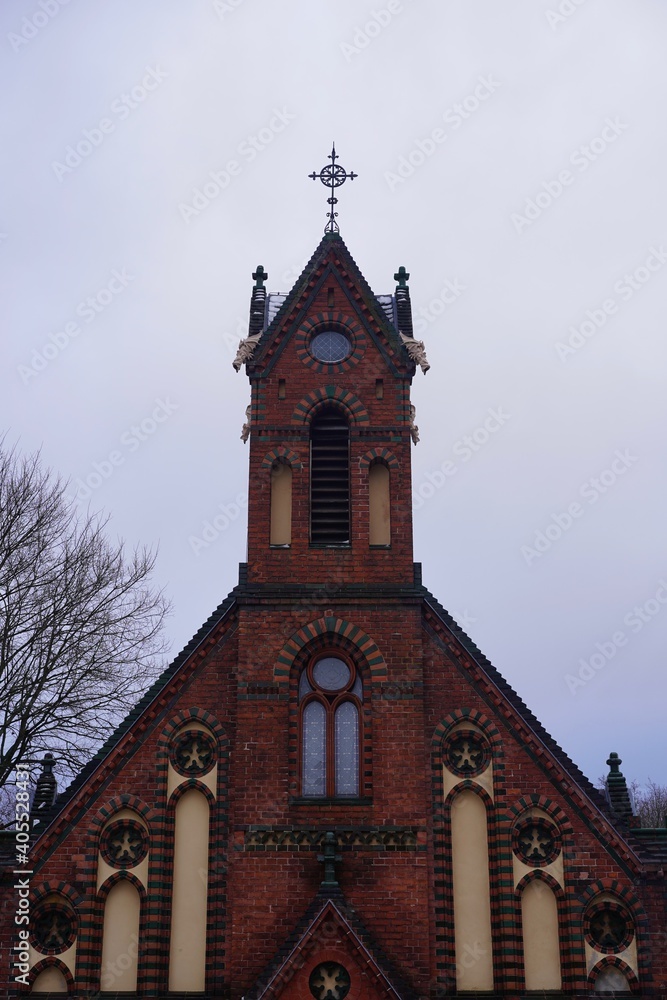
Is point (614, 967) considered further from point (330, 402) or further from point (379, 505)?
point (330, 402)

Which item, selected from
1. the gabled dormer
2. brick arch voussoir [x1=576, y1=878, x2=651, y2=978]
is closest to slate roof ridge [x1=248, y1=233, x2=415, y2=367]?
the gabled dormer

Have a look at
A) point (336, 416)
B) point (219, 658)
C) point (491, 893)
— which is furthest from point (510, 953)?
point (336, 416)

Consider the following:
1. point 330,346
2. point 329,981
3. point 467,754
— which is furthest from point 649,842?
point 330,346

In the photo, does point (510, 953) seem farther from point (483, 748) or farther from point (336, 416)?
A: point (336, 416)

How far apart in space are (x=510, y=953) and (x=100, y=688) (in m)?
15.7

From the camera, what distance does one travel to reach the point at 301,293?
2447 centimetres

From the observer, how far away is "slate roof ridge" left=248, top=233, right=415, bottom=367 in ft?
79.4

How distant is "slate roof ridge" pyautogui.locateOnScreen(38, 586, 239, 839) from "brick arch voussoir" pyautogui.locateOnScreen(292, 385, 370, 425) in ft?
12.8

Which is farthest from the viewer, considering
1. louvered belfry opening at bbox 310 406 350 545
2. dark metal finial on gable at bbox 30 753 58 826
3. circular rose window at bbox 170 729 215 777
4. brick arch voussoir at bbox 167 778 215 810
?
louvered belfry opening at bbox 310 406 350 545

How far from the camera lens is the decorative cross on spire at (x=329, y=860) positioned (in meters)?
Answer: 19.9

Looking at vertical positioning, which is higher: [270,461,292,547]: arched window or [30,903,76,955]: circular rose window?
[270,461,292,547]: arched window

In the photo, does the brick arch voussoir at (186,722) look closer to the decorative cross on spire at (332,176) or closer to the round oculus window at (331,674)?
the round oculus window at (331,674)

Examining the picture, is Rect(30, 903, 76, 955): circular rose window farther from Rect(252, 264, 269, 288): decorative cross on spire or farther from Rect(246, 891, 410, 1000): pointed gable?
Rect(252, 264, 269, 288): decorative cross on spire

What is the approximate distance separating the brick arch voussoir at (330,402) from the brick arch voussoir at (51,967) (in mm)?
11112
